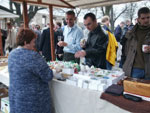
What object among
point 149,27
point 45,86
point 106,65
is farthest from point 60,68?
point 149,27

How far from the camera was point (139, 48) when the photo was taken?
208 centimetres

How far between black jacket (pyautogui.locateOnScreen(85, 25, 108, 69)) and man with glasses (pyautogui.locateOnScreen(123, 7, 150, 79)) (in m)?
0.37

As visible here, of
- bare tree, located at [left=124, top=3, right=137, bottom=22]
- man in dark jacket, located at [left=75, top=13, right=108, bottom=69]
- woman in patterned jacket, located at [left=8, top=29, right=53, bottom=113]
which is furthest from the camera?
bare tree, located at [left=124, top=3, right=137, bottom=22]

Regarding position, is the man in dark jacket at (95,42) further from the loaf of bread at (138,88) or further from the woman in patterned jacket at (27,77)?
the loaf of bread at (138,88)

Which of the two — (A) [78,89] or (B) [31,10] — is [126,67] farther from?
(B) [31,10]

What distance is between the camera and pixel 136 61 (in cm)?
212

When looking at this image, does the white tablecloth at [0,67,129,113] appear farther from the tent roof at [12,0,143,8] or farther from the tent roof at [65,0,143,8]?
the tent roof at [65,0,143,8]

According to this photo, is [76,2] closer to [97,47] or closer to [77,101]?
[97,47]

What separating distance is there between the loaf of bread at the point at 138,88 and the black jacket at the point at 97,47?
0.92 meters

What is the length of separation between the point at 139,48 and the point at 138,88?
813 mm

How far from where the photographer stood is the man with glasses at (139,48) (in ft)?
6.63

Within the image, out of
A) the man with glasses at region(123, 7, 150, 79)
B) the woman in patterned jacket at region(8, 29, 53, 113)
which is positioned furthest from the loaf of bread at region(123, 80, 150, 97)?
the woman in patterned jacket at region(8, 29, 53, 113)

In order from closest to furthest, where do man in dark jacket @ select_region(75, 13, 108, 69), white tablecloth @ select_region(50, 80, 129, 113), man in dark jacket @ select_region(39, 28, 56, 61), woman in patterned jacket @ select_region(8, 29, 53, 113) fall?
white tablecloth @ select_region(50, 80, 129, 113) → woman in patterned jacket @ select_region(8, 29, 53, 113) → man in dark jacket @ select_region(75, 13, 108, 69) → man in dark jacket @ select_region(39, 28, 56, 61)

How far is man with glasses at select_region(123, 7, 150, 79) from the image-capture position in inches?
79.5
